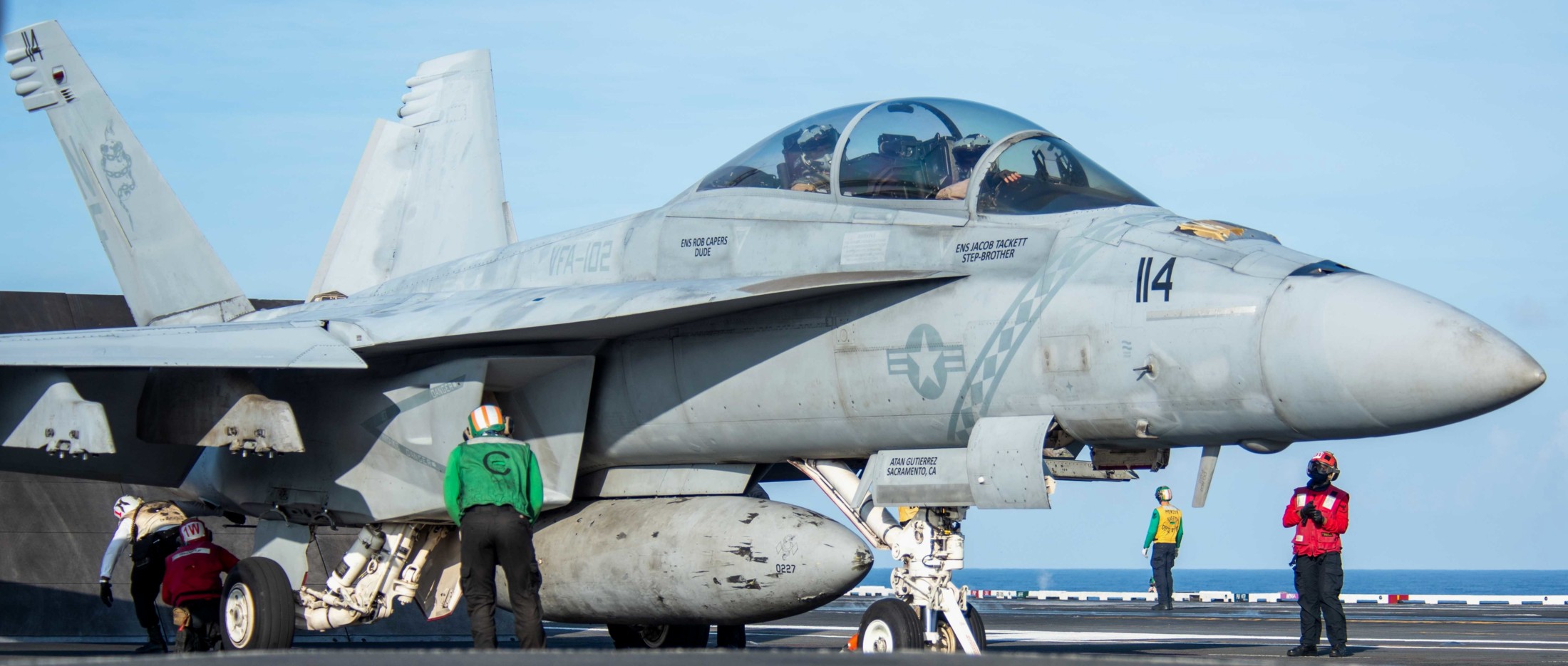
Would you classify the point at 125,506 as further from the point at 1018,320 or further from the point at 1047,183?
the point at 1047,183

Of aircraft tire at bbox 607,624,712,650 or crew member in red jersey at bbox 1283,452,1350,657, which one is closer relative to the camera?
crew member in red jersey at bbox 1283,452,1350,657

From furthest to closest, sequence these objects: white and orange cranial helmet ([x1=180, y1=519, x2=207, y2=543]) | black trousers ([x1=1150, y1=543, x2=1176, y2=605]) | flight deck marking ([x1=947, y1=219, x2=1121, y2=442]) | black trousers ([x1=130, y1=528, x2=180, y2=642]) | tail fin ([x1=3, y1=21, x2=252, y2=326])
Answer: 1. black trousers ([x1=1150, y1=543, x2=1176, y2=605])
2. tail fin ([x1=3, y1=21, x2=252, y2=326])
3. black trousers ([x1=130, y1=528, x2=180, y2=642])
4. white and orange cranial helmet ([x1=180, y1=519, x2=207, y2=543])
5. flight deck marking ([x1=947, y1=219, x2=1121, y2=442])

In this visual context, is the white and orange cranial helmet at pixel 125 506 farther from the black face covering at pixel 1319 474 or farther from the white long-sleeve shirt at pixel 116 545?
the black face covering at pixel 1319 474

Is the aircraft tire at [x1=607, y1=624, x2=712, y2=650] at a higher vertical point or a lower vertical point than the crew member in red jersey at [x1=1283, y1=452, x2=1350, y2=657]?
lower

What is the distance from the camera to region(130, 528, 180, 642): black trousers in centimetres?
1116

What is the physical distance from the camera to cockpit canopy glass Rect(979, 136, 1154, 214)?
25.5 ft

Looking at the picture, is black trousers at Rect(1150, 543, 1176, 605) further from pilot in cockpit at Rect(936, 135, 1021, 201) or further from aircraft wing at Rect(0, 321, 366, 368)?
aircraft wing at Rect(0, 321, 366, 368)

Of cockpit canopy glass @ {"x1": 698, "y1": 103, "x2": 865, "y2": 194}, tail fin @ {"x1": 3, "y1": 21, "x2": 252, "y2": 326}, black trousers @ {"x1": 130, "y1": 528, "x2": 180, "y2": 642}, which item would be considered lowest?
black trousers @ {"x1": 130, "y1": 528, "x2": 180, "y2": 642}

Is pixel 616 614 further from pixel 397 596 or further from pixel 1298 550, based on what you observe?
pixel 1298 550

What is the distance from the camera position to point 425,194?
1445 centimetres

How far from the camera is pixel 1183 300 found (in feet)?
22.4

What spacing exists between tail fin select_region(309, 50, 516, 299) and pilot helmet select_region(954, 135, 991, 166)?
24.0ft

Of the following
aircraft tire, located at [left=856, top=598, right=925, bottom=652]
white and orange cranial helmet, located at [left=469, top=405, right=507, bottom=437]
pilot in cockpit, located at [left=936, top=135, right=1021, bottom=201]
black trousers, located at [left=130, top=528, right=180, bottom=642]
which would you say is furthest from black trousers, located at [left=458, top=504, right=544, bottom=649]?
black trousers, located at [left=130, top=528, right=180, bottom=642]

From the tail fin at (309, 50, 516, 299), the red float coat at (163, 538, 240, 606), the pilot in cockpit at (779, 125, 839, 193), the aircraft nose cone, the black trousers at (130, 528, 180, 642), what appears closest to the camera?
the aircraft nose cone
